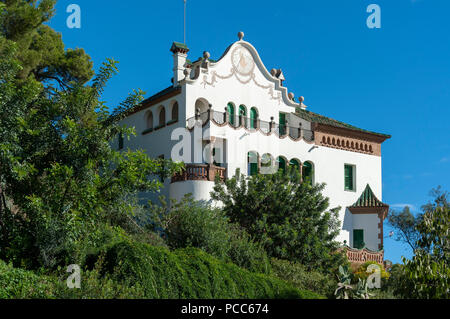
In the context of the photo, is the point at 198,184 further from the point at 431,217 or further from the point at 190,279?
the point at 431,217

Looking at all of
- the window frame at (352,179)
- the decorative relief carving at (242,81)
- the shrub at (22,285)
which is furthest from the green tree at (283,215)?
the shrub at (22,285)

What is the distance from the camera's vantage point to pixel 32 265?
1686cm

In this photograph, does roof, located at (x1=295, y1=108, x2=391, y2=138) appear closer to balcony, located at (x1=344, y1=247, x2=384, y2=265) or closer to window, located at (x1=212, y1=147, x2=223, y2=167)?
window, located at (x1=212, y1=147, x2=223, y2=167)

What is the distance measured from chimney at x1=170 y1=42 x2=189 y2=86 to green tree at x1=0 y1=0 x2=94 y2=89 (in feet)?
14.9

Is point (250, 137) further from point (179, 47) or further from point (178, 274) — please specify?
point (178, 274)

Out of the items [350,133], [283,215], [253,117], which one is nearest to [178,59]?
[253,117]

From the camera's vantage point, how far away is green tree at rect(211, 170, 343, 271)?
82.2 feet

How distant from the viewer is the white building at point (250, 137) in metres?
29.3

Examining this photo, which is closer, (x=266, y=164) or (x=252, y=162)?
(x=266, y=164)

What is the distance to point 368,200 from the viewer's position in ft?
114

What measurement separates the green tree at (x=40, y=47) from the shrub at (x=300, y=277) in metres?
12.4

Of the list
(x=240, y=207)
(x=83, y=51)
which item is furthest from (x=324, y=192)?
(x=83, y=51)

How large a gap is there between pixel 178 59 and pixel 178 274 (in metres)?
17.5
